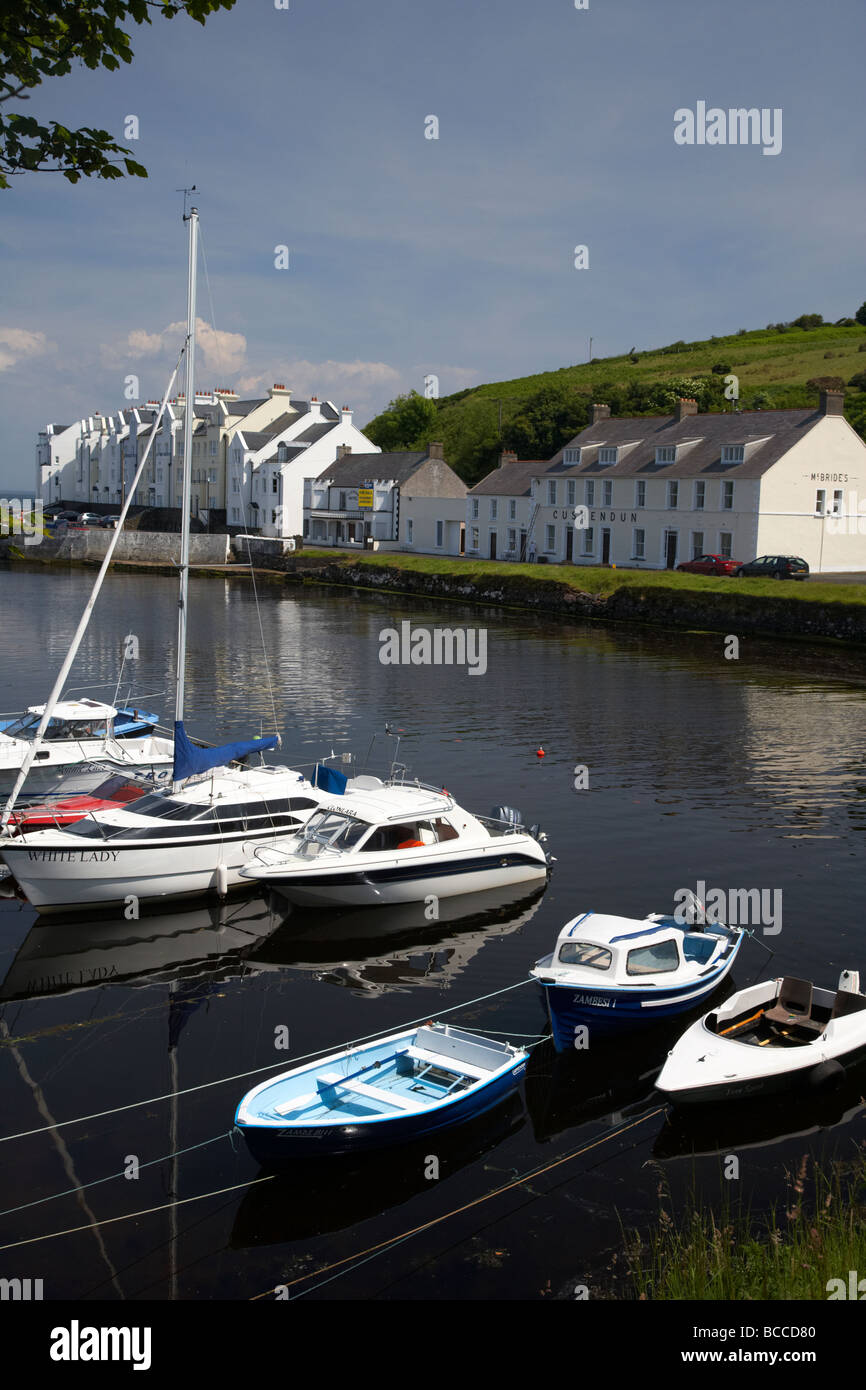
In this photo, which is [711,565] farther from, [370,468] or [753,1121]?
[753,1121]

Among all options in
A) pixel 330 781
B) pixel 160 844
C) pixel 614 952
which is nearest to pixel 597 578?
A: pixel 330 781

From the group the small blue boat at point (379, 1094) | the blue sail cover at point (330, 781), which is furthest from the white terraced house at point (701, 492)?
the small blue boat at point (379, 1094)

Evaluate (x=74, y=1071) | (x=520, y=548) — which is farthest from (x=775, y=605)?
(x=74, y=1071)

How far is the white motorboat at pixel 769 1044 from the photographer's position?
14617mm

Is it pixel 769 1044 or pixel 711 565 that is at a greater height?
pixel 711 565

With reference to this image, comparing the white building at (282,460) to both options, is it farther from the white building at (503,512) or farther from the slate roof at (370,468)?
the white building at (503,512)

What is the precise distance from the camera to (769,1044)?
15.6m

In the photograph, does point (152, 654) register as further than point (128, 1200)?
Yes

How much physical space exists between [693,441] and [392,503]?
33736 mm
